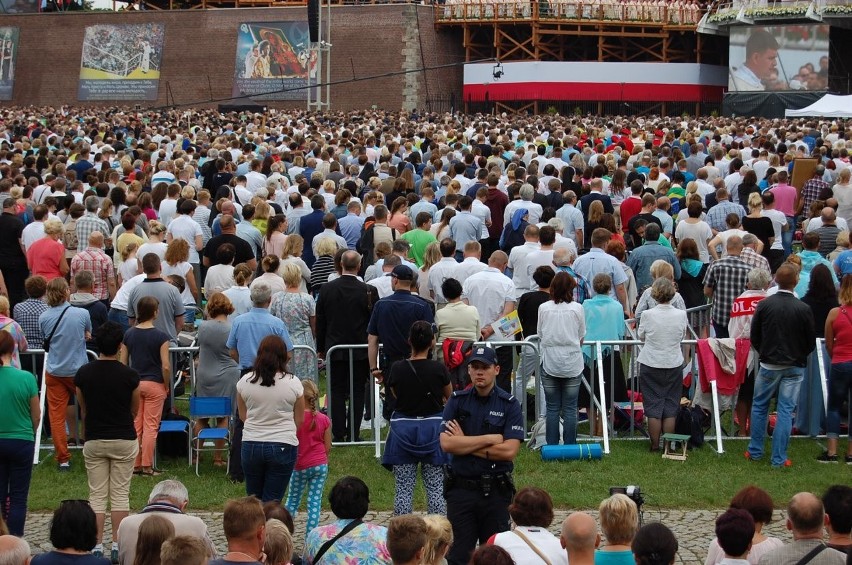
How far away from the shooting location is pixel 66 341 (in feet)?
35.1

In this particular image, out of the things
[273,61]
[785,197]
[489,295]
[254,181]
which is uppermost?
[273,61]

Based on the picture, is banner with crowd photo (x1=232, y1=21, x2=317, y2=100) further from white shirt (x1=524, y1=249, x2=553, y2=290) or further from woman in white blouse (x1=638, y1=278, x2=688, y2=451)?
woman in white blouse (x1=638, y1=278, x2=688, y2=451)

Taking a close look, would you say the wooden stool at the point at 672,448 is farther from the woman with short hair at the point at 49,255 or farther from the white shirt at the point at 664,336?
the woman with short hair at the point at 49,255

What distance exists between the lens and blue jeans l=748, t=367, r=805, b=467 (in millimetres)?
10641

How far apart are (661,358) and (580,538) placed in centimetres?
501

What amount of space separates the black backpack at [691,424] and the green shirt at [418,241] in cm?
407

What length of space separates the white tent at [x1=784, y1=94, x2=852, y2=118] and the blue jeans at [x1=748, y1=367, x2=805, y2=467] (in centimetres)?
2301

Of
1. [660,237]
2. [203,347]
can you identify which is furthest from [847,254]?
[203,347]

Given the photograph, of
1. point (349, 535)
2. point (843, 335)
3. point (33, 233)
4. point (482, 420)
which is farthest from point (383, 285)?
point (349, 535)

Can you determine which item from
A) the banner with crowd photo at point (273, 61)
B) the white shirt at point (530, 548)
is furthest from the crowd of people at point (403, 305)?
the banner with crowd photo at point (273, 61)

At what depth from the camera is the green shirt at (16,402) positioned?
852 centimetres

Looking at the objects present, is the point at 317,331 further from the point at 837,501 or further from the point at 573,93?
the point at 573,93

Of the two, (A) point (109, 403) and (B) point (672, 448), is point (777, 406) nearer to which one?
(B) point (672, 448)

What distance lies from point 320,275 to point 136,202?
393 cm
